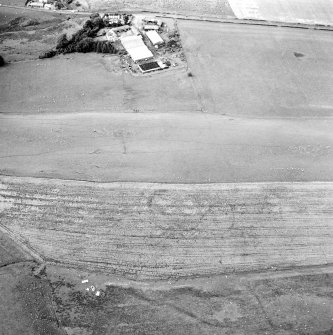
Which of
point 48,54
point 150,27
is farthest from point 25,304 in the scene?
point 150,27

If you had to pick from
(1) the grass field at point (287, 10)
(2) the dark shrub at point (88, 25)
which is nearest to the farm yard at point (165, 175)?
(2) the dark shrub at point (88, 25)

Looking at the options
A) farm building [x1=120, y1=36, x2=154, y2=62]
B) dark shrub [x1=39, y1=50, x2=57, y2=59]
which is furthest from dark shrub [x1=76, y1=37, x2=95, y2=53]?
farm building [x1=120, y1=36, x2=154, y2=62]

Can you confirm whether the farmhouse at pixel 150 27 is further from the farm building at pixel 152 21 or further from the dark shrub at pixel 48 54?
the dark shrub at pixel 48 54

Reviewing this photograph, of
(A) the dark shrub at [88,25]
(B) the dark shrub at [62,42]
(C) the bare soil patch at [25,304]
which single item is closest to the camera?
(C) the bare soil patch at [25,304]

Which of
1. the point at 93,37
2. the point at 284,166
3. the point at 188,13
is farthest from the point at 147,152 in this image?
the point at 188,13

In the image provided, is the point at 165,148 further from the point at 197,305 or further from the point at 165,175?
the point at 197,305

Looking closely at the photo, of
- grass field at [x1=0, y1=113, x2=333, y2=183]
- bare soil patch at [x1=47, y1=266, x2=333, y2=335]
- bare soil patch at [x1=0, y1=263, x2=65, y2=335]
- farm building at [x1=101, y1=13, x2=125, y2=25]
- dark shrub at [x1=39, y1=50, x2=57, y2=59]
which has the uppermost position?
farm building at [x1=101, y1=13, x2=125, y2=25]

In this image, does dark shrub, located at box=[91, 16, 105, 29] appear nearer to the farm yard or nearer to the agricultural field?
the farm yard
